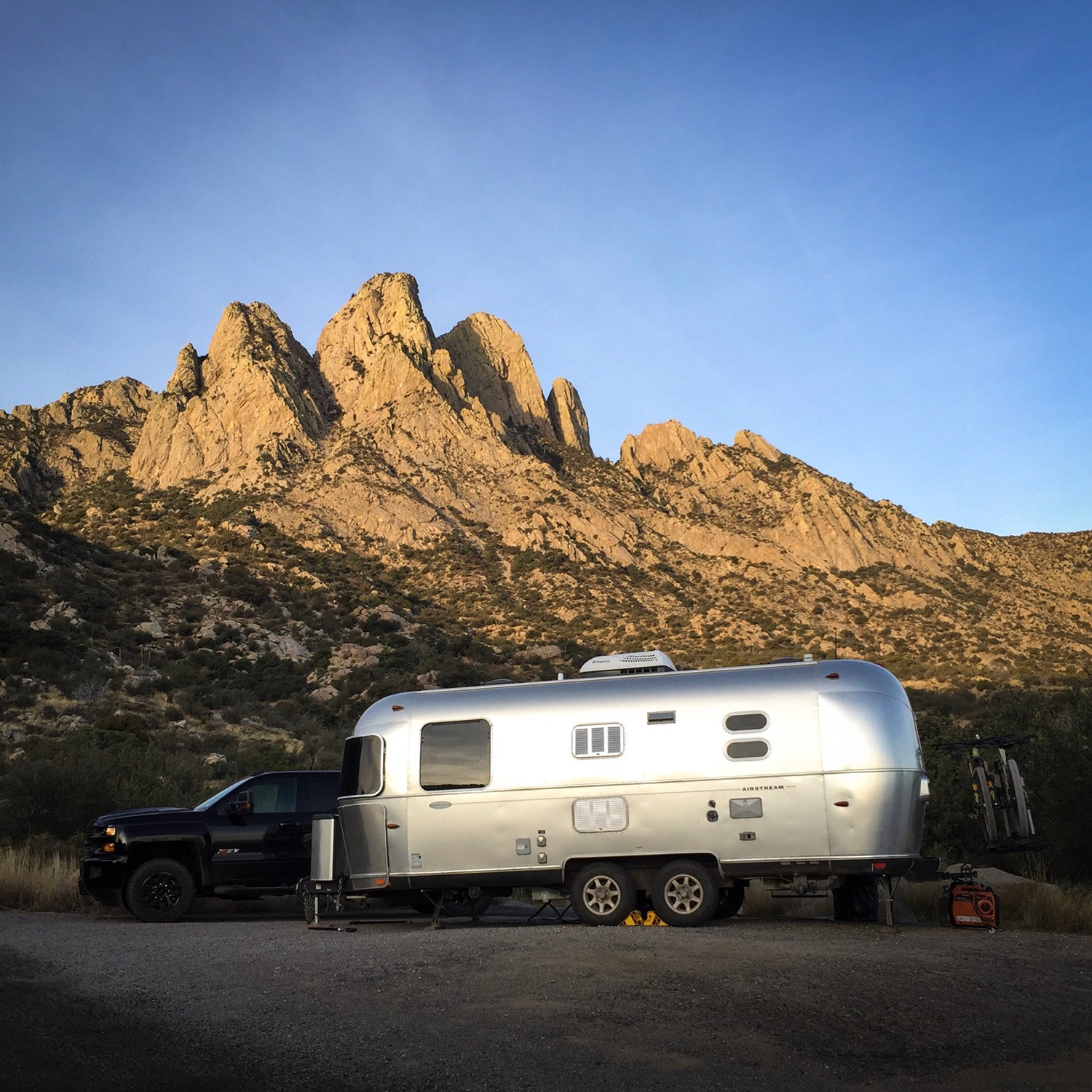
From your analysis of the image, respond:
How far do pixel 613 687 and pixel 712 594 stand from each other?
52.2 meters

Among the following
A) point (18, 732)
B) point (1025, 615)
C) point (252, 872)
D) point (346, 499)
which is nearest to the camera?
point (252, 872)

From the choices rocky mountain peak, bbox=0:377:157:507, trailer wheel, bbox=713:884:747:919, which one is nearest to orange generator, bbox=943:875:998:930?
trailer wheel, bbox=713:884:747:919

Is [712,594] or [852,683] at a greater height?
[712,594]

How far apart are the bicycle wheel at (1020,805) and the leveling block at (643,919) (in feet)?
14.1

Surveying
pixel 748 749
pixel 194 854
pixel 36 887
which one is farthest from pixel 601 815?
pixel 36 887

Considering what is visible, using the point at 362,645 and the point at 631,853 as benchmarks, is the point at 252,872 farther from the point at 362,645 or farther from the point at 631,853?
the point at 362,645

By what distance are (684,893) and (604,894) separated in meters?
0.97

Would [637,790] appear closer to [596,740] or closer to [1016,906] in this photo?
[596,740]

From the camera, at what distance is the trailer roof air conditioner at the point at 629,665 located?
1361cm

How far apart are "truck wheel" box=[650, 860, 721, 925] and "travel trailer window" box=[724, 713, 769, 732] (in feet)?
5.43

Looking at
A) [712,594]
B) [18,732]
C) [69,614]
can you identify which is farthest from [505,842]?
[712,594]

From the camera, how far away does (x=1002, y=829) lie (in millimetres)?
13109

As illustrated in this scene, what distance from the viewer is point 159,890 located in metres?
14.2

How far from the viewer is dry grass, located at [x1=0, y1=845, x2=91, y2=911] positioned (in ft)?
50.4
